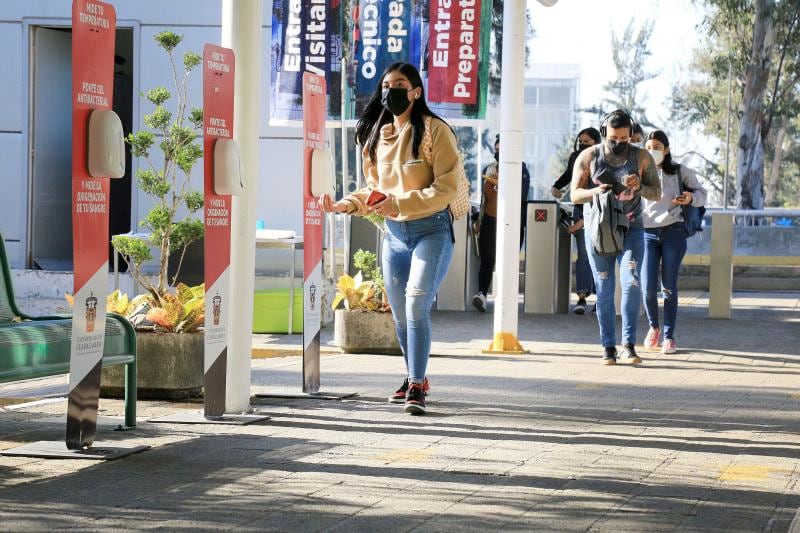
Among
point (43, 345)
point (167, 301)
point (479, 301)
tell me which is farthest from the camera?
point (479, 301)

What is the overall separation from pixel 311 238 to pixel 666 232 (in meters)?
4.78

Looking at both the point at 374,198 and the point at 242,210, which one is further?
the point at 374,198

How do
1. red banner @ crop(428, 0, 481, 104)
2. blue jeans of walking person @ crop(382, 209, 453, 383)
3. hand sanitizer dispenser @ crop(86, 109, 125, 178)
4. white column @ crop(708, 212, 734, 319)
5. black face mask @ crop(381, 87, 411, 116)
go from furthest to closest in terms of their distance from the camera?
white column @ crop(708, 212, 734, 319), red banner @ crop(428, 0, 481, 104), black face mask @ crop(381, 87, 411, 116), blue jeans of walking person @ crop(382, 209, 453, 383), hand sanitizer dispenser @ crop(86, 109, 125, 178)

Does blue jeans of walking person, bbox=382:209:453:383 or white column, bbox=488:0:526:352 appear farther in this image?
white column, bbox=488:0:526:352

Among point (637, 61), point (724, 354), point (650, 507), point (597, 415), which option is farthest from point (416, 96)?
point (637, 61)

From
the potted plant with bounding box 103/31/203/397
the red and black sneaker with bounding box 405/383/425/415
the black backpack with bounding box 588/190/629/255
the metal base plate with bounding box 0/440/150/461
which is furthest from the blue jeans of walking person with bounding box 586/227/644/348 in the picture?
the metal base plate with bounding box 0/440/150/461

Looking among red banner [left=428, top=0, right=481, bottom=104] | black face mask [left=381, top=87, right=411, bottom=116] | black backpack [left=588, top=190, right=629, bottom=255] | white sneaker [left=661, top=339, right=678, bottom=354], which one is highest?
red banner [left=428, top=0, right=481, bottom=104]

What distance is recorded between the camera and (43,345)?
666 cm

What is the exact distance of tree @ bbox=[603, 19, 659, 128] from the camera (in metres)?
85.2

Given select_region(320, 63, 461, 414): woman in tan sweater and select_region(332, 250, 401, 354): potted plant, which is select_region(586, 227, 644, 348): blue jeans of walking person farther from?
select_region(320, 63, 461, 414): woman in tan sweater

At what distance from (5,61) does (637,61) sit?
7243cm

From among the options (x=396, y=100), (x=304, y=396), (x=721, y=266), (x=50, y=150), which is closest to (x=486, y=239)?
(x=721, y=266)

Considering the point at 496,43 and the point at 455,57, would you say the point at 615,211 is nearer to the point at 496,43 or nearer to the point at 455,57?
the point at 455,57

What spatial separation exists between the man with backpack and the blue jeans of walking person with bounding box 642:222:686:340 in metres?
1.02
